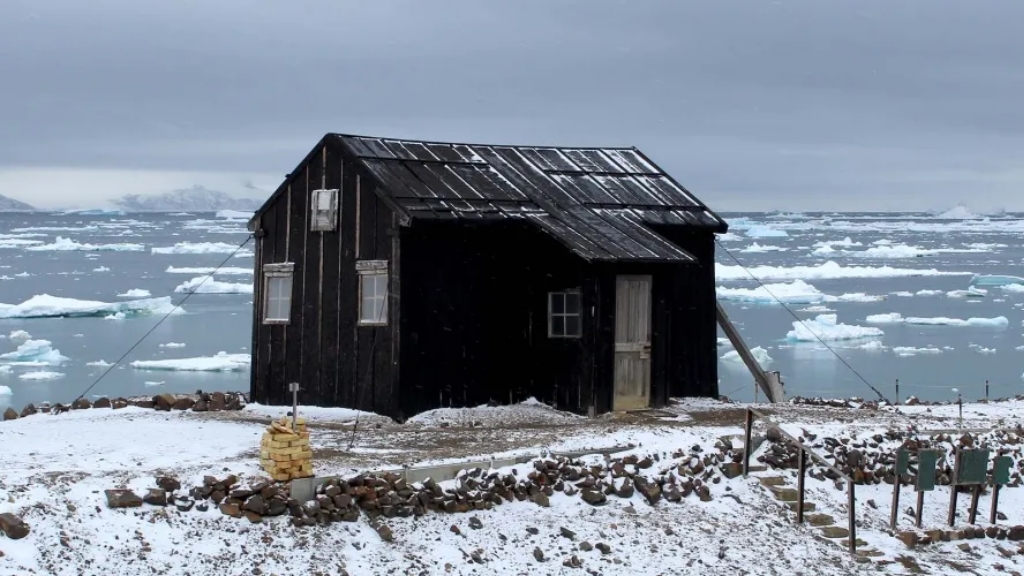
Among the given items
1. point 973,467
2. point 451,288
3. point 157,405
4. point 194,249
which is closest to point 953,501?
point 973,467

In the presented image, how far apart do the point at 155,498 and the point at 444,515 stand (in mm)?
3016

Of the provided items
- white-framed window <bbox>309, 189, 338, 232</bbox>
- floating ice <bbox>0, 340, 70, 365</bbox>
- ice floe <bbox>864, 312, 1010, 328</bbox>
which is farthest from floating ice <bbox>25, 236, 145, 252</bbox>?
white-framed window <bbox>309, 189, 338, 232</bbox>

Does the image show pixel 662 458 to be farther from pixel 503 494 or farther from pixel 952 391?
pixel 952 391

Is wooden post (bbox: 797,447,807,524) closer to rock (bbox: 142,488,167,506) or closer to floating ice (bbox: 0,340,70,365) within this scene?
rock (bbox: 142,488,167,506)

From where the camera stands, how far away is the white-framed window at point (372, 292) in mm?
19953

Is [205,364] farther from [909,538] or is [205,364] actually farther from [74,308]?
[909,538]

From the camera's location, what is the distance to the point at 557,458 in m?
16.0

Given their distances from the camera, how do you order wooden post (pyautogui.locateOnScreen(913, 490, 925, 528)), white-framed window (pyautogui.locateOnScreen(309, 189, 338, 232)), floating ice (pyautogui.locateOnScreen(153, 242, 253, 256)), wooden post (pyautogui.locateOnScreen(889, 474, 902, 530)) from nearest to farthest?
wooden post (pyautogui.locateOnScreen(889, 474, 902, 530)) → wooden post (pyautogui.locateOnScreen(913, 490, 925, 528)) → white-framed window (pyautogui.locateOnScreen(309, 189, 338, 232)) → floating ice (pyautogui.locateOnScreen(153, 242, 253, 256))

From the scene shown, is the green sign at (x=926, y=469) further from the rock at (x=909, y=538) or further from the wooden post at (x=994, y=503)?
the wooden post at (x=994, y=503)

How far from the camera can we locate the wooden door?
20.6 metres

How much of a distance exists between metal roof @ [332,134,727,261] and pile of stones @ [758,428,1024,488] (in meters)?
3.70

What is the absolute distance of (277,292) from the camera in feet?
72.0

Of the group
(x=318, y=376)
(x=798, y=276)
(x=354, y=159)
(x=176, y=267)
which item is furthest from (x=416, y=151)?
(x=176, y=267)

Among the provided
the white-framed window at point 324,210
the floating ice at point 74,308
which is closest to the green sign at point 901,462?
the white-framed window at point 324,210
